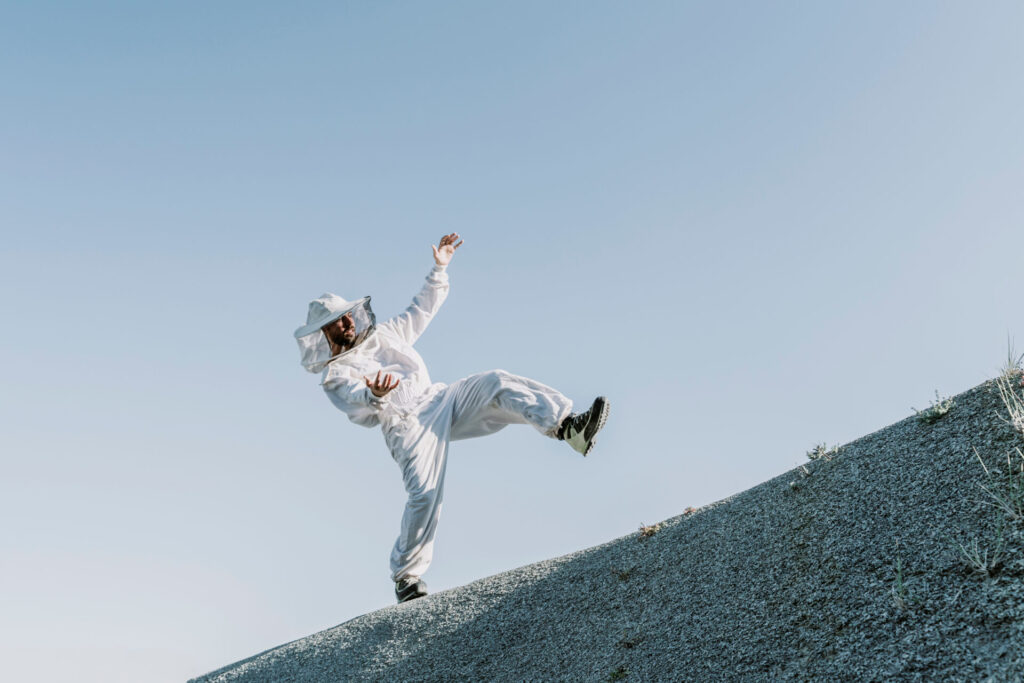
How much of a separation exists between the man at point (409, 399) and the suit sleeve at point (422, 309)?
0.29 feet

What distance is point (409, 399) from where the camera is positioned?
23.7 ft

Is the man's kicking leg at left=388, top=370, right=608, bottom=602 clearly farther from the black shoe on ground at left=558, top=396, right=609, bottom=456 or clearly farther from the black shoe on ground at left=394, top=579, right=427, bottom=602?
the black shoe on ground at left=558, top=396, right=609, bottom=456

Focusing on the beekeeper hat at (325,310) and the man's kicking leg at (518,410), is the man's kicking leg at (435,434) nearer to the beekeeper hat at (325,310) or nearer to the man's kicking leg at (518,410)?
the man's kicking leg at (518,410)

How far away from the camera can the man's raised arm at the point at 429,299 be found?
25.2 ft

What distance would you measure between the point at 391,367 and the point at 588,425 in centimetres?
237

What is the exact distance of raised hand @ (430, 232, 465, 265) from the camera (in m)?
7.62

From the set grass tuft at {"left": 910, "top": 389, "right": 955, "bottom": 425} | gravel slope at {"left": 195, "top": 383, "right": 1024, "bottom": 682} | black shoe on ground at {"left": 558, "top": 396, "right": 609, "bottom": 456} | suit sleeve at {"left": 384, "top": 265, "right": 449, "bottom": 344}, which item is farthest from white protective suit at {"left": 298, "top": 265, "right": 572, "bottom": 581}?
grass tuft at {"left": 910, "top": 389, "right": 955, "bottom": 425}

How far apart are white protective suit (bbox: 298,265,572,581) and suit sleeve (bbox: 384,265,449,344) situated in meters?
0.18

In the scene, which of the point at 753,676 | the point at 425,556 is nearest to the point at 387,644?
the point at 425,556

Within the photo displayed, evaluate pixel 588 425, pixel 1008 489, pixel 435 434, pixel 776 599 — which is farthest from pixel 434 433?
pixel 1008 489

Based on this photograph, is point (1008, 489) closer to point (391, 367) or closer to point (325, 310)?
point (391, 367)

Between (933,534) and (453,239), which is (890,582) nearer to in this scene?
(933,534)

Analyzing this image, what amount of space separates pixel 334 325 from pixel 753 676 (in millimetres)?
4537

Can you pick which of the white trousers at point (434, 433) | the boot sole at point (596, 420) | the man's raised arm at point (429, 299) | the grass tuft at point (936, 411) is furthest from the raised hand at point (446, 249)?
the grass tuft at point (936, 411)
